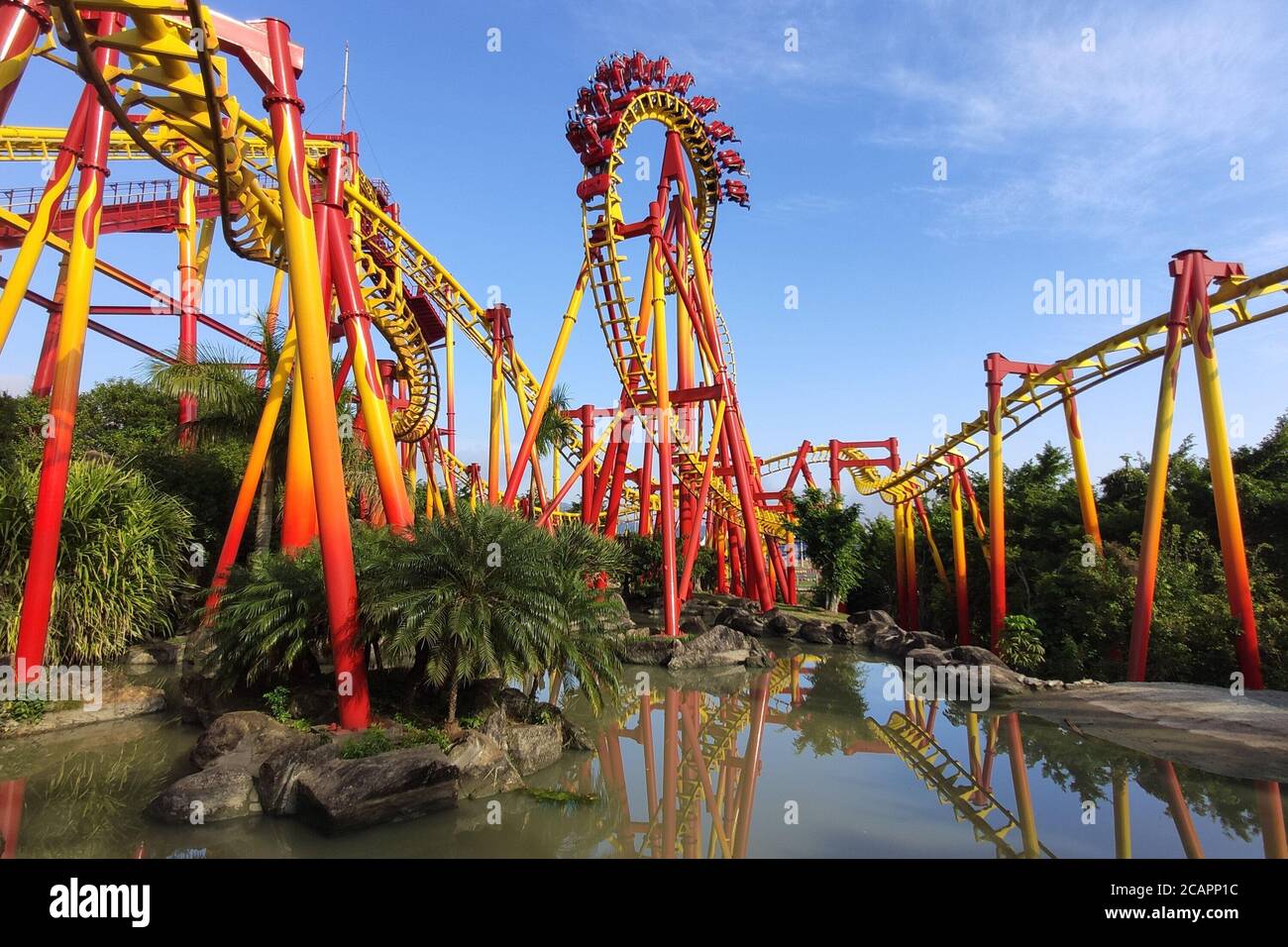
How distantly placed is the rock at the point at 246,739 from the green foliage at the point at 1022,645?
1206cm

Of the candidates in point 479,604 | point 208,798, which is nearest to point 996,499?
point 479,604

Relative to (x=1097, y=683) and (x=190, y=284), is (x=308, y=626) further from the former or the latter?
(x=190, y=284)

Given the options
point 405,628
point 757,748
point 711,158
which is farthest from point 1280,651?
point 711,158

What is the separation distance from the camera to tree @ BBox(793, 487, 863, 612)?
987 inches

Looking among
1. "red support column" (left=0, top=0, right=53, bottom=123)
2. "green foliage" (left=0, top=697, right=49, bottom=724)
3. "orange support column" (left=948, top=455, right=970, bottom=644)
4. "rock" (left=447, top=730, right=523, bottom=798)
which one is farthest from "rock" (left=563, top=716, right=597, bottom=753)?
"orange support column" (left=948, top=455, right=970, bottom=644)

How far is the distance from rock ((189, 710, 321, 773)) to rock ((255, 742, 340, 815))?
1.03ft

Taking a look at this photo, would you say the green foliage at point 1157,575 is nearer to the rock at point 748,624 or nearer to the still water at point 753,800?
the still water at point 753,800

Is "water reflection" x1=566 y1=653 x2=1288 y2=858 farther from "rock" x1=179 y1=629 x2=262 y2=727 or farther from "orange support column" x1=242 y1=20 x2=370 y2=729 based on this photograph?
"rock" x1=179 y1=629 x2=262 y2=727

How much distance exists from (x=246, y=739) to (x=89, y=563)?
440 centimetres

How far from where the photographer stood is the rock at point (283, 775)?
20.6 feet

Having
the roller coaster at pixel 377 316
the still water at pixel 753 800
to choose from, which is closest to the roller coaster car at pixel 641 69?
the roller coaster at pixel 377 316

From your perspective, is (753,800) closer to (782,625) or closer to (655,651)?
(655,651)

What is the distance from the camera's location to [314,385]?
7566 mm
